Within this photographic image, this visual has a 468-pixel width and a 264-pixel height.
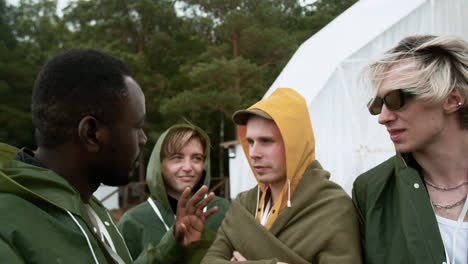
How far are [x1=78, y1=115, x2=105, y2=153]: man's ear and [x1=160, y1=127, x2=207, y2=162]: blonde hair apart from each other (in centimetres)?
200

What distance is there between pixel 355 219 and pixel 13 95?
87.3ft

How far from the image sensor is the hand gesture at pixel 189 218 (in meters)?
2.38

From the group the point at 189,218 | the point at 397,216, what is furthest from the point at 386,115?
the point at 189,218

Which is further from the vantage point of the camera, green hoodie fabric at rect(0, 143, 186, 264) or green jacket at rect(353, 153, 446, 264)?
green jacket at rect(353, 153, 446, 264)

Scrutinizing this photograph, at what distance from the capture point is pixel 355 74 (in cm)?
845

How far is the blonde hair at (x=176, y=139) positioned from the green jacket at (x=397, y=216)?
1.65 meters

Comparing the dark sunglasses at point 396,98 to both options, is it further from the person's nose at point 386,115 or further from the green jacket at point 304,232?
the green jacket at point 304,232

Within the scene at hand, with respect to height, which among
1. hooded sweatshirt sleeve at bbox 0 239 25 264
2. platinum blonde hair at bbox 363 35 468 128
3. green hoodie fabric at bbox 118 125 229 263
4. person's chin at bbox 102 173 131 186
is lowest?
green hoodie fabric at bbox 118 125 229 263

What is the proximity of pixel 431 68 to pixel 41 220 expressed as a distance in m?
1.76

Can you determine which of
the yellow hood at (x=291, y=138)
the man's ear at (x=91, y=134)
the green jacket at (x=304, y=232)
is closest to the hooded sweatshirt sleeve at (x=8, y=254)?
the man's ear at (x=91, y=134)

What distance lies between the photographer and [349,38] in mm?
8742

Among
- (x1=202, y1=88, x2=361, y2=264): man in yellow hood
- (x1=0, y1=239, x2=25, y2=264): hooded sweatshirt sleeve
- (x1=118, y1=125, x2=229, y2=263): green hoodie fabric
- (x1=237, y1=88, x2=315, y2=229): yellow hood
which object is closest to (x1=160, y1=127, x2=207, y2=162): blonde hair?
(x1=118, y1=125, x2=229, y2=263): green hoodie fabric

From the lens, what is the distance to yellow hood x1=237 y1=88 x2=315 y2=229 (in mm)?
2549

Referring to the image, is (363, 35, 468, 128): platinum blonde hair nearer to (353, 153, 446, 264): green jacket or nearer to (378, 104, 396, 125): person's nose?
Answer: (378, 104, 396, 125): person's nose
